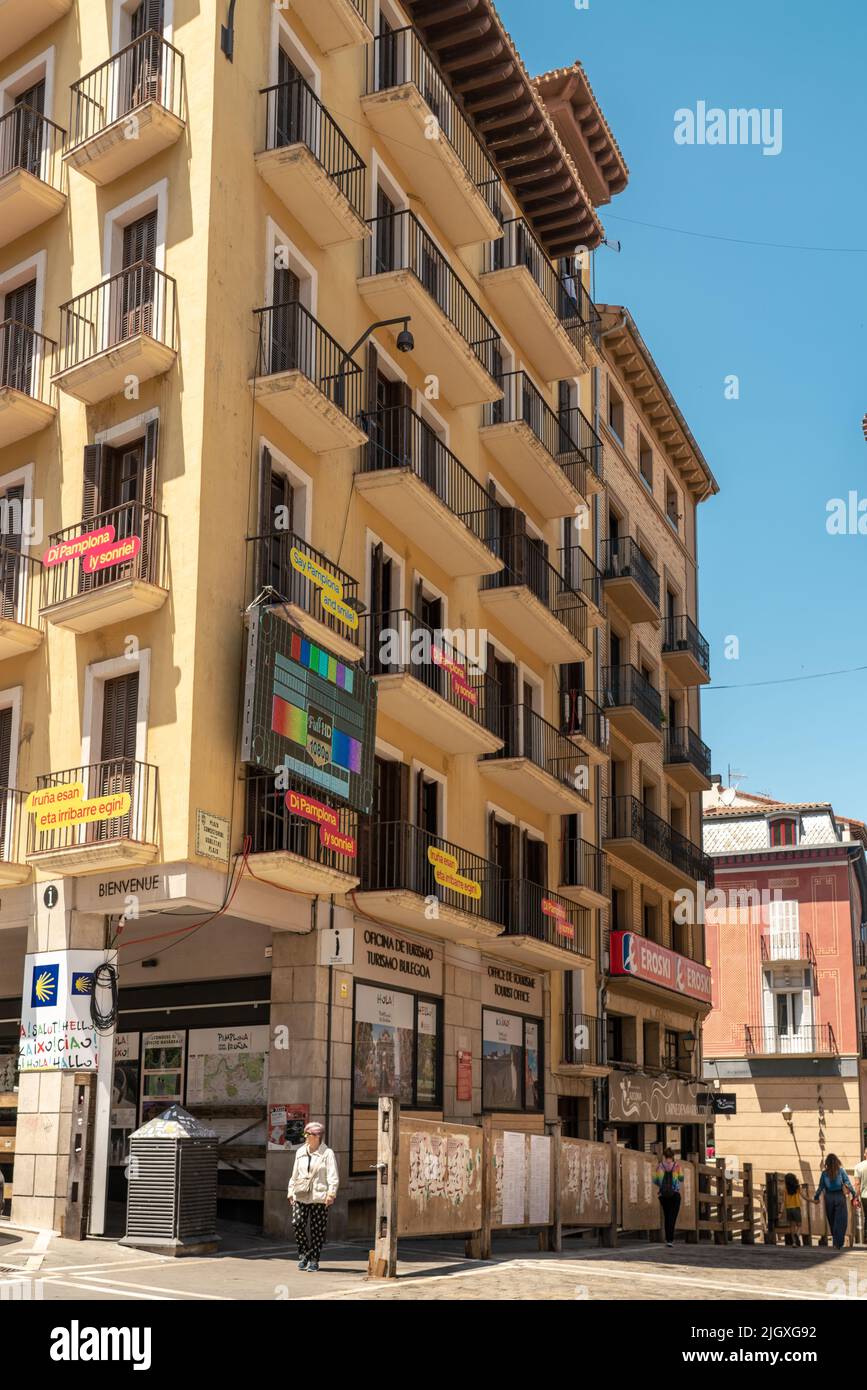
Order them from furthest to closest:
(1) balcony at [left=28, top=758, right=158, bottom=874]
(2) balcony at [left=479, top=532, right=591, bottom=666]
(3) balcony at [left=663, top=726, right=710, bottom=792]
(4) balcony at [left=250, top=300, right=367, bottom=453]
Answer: (3) balcony at [left=663, top=726, right=710, bottom=792] → (2) balcony at [left=479, top=532, right=591, bottom=666] → (4) balcony at [left=250, top=300, right=367, bottom=453] → (1) balcony at [left=28, top=758, right=158, bottom=874]

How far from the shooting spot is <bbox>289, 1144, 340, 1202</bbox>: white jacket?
14766 millimetres

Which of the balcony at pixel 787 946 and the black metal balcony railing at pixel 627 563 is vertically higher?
the black metal balcony railing at pixel 627 563

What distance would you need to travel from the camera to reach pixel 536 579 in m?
30.8

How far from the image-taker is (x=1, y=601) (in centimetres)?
2153

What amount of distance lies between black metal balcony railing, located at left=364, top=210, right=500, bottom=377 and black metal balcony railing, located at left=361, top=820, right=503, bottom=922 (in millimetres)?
8757

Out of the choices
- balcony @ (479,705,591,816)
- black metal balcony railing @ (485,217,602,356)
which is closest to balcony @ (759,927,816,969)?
balcony @ (479,705,591,816)

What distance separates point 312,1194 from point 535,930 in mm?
13719

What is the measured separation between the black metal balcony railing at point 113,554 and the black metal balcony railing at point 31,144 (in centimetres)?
591

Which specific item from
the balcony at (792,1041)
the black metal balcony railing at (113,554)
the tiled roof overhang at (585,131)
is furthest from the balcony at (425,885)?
the balcony at (792,1041)

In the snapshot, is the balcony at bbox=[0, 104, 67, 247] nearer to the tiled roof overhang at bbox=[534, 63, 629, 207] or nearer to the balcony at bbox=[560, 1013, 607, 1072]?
the tiled roof overhang at bbox=[534, 63, 629, 207]

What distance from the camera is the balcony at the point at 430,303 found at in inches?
946

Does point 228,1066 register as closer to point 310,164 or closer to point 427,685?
point 427,685

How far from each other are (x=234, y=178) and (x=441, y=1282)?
14397 mm

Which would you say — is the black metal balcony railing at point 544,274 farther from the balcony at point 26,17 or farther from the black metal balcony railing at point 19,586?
the black metal balcony railing at point 19,586
